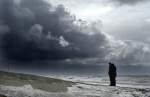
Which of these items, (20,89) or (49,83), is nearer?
(20,89)

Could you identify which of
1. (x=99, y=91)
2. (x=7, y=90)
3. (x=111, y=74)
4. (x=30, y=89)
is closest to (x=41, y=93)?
(x=30, y=89)

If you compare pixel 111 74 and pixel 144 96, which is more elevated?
pixel 111 74

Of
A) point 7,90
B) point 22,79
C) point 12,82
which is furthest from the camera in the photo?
point 22,79

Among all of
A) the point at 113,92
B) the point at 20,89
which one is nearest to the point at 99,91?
the point at 113,92

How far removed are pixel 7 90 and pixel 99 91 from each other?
8368 mm

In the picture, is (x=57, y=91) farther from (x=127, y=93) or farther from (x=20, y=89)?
(x=127, y=93)

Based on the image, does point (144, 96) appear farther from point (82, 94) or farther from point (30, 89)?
point (30, 89)

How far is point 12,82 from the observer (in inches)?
791

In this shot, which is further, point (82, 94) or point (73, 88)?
point (73, 88)

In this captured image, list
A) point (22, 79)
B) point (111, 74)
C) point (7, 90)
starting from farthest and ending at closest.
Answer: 1. point (111, 74)
2. point (22, 79)
3. point (7, 90)

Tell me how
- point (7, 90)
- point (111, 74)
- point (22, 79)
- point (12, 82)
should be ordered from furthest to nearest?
point (111, 74)
point (22, 79)
point (12, 82)
point (7, 90)

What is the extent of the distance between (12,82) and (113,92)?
343 inches

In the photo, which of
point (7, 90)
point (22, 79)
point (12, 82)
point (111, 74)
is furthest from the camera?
point (111, 74)

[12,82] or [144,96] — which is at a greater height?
[12,82]
